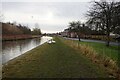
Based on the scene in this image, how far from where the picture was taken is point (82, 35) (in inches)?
4131

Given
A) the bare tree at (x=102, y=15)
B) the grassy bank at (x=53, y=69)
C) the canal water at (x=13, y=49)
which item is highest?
the bare tree at (x=102, y=15)

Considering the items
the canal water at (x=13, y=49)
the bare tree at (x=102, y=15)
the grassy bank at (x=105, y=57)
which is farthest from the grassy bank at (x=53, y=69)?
the bare tree at (x=102, y=15)

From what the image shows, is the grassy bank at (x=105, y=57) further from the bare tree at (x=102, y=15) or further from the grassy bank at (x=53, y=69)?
the bare tree at (x=102, y=15)

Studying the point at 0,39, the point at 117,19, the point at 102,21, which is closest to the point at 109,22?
the point at 102,21

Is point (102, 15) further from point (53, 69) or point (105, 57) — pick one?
point (53, 69)

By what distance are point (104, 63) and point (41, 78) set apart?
705 centimetres

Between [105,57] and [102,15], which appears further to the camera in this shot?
[102,15]

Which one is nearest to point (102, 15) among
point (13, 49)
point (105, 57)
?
point (13, 49)

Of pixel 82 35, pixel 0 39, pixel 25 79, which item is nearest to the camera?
pixel 25 79

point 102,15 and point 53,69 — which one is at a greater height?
point 102,15

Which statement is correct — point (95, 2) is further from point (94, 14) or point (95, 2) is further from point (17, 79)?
point (17, 79)

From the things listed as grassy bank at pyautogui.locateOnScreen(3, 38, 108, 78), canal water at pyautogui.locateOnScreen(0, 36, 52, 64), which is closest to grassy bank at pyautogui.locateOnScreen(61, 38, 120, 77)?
grassy bank at pyautogui.locateOnScreen(3, 38, 108, 78)

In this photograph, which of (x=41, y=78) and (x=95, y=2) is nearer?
(x=41, y=78)

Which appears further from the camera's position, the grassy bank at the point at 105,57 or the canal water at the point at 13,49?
the canal water at the point at 13,49
